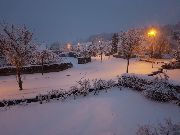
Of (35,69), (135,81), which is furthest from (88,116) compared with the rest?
(35,69)

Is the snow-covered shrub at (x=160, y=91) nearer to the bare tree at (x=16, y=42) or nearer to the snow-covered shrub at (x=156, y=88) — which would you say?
the snow-covered shrub at (x=156, y=88)

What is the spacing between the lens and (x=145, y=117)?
18469mm

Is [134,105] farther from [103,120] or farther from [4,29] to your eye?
[4,29]

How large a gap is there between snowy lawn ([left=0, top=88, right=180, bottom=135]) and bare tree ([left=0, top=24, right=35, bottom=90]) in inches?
271

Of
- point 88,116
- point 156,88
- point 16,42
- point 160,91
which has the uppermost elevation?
point 16,42

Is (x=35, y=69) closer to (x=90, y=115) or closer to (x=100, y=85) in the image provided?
(x=100, y=85)

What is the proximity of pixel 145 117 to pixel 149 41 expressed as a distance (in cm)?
4524

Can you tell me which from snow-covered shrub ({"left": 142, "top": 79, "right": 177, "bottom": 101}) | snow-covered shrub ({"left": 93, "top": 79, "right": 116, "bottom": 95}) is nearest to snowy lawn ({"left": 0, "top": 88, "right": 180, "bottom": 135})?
snow-covered shrub ({"left": 142, "top": 79, "right": 177, "bottom": 101})

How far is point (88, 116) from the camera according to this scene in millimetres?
19000

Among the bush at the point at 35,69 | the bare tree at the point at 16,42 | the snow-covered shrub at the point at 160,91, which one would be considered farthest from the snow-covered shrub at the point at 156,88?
the bush at the point at 35,69

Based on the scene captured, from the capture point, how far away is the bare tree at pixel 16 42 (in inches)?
1043

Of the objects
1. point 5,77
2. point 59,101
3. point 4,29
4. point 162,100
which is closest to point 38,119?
point 59,101

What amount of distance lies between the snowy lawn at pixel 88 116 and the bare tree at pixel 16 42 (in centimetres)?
687

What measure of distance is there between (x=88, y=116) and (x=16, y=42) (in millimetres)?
12406
